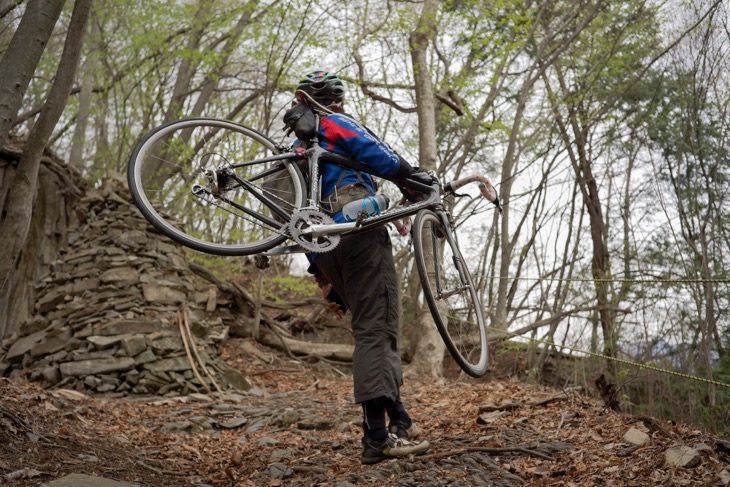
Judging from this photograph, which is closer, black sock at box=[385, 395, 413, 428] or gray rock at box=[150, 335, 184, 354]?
black sock at box=[385, 395, 413, 428]

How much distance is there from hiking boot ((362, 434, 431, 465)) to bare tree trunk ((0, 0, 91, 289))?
2670mm

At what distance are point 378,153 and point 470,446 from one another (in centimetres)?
179

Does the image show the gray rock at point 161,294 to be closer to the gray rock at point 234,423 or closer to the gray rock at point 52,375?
the gray rock at point 52,375

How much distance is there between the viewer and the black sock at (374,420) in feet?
11.8

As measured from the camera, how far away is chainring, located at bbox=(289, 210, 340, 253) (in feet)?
10.9

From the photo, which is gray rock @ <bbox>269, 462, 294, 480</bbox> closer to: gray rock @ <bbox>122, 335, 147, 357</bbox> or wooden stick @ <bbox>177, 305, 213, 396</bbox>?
wooden stick @ <bbox>177, 305, 213, 396</bbox>

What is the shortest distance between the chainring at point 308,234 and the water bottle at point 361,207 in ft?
0.36

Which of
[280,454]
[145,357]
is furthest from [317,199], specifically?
[145,357]

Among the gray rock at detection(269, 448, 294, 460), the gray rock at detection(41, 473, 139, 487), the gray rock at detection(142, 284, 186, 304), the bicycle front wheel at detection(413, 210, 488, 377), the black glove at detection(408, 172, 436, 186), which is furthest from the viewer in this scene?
the gray rock at detection(142, 284, 186, 304)

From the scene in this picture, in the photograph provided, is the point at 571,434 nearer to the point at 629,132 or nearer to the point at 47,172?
the point at 47,172

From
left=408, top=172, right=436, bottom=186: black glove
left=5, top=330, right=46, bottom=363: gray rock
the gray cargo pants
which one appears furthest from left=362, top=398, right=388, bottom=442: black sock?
Result: left=5, top=330, right=46, bottom=363: gray rock

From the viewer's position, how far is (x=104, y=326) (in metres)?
7.25

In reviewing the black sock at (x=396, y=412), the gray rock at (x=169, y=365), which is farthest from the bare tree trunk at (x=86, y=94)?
the black sock at (x=396, y=412)

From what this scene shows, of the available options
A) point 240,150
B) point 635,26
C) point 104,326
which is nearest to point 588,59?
point 635,26
